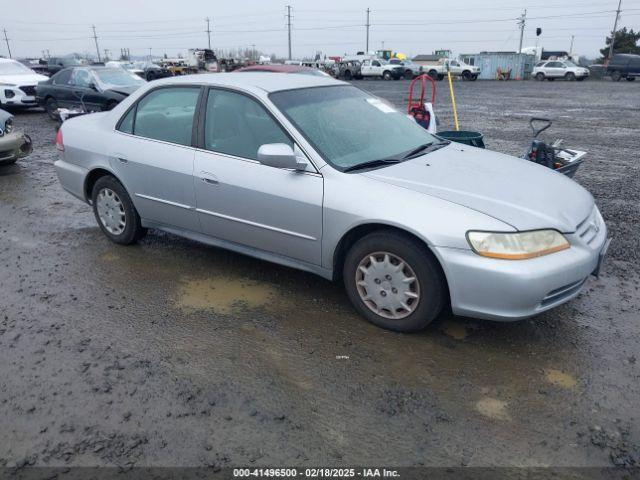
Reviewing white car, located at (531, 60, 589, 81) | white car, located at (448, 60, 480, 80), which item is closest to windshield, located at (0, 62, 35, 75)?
white car, located at (448, 60, 480, 80)

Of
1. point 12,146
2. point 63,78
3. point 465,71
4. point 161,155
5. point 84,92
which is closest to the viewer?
point 161,155

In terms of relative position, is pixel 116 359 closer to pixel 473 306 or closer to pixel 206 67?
pixel 473 306

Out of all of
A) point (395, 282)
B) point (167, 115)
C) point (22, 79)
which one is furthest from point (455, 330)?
point (22, 79)

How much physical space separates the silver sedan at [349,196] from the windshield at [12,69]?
1343 centimetres

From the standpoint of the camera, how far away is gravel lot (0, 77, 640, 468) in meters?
2.52

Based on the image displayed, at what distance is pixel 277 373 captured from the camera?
3.08m

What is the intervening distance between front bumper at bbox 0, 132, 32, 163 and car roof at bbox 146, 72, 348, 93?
15.3 ft

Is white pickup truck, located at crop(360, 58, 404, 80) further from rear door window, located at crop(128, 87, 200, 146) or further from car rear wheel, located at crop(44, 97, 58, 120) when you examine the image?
rear door window, located at crop(128, 87, 200, 146)

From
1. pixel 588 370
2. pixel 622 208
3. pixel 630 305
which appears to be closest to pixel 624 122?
pixel 622 208

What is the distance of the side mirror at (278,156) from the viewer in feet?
11.4

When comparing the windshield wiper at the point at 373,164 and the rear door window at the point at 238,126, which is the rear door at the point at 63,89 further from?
the windshield wiper at the point at 373,164

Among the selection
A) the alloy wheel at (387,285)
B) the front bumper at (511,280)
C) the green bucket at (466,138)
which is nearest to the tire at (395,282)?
the alloy wheel at (387,285)

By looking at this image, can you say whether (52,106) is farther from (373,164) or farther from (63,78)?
(373,164)

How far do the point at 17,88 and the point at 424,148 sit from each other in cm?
1466
